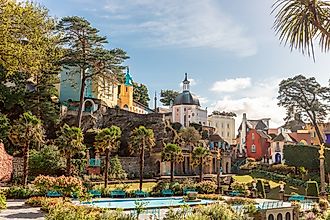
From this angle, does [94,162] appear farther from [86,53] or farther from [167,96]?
[167,96]

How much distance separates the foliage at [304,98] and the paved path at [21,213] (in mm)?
43916

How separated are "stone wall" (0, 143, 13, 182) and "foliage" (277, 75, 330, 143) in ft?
128

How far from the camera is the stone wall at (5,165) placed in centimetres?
3047

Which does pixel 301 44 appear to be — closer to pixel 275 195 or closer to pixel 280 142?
pixel 275 195

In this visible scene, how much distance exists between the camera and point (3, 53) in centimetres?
1351

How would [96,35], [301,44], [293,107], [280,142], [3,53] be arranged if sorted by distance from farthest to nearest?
[280,142] → [293,107] → [96,35] → [3,53] → [301,44]

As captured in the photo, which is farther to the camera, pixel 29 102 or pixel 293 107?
pixel 293 107

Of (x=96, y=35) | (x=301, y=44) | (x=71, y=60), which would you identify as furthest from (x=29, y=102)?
(x=301, y=44)

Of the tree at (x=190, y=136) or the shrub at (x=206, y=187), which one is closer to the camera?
the shrub at (x=206, y=187)

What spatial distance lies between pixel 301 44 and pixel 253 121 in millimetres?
83242

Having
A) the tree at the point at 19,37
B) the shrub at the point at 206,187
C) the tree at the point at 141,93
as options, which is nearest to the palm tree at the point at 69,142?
the shrub at the point at 206,187

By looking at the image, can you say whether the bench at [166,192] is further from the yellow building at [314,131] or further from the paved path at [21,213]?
the yellow building at [314,131]

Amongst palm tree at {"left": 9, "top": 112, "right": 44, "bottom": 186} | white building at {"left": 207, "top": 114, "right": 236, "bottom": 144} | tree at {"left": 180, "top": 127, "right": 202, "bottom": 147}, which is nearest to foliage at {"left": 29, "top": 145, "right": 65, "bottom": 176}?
palm tree at {"left": 9, "top": 112, "right": 44, "bottom": 186}

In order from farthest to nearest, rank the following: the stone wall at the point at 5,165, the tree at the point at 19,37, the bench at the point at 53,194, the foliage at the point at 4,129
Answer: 1. the foliage at the point at 4,129
2. the stone wall at the point at 5,165
3. the bench at the point at 53,194
4. the tree at the point at 19,37
